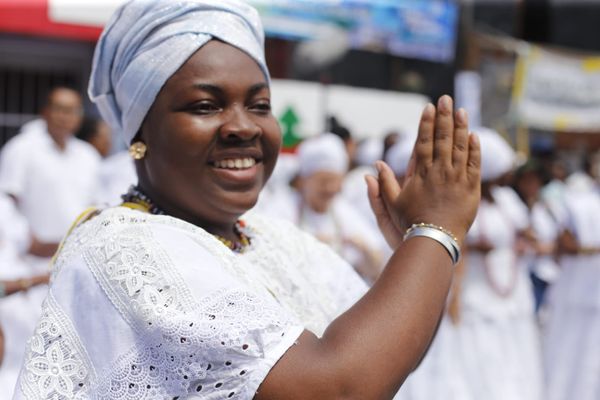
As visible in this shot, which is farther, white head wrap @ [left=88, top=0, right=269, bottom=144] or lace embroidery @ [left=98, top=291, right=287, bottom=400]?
white head wrap @ [left=88, top=0, right=269, bottom=144]

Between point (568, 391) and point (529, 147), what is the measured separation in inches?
391

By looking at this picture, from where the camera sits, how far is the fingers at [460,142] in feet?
5.05

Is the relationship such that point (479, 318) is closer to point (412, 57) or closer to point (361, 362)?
point (361, 362)

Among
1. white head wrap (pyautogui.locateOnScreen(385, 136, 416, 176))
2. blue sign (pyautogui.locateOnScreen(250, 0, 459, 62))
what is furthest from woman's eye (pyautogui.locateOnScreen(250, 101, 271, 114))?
blue sign (pyautogui.locateOnScreen(250, 0, 459, 62))

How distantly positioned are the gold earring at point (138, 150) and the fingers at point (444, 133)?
600mm

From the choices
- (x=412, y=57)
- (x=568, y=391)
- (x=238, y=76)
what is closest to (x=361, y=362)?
(x=238, y=76)

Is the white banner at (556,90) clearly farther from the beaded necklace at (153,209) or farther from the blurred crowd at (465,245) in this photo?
the beaded necklace at (153,209)

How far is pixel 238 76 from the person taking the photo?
5.43 ft

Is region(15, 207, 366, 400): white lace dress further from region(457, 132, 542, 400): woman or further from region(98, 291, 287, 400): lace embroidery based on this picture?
region(457, 132, 542, 400): woman

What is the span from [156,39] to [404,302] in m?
0.71

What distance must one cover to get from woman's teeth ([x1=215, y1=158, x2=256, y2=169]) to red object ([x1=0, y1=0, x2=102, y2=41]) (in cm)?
827

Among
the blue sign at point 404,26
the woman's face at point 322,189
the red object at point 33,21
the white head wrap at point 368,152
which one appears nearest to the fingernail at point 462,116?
the woman's face at point 322,189

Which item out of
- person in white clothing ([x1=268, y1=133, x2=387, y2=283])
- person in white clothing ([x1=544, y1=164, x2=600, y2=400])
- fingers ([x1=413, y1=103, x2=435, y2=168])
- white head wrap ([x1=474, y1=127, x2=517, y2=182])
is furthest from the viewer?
person in white clothing ([x1=544, y1=164, x2=600, y2=400])

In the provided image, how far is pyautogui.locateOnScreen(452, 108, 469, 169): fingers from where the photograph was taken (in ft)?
5.05
